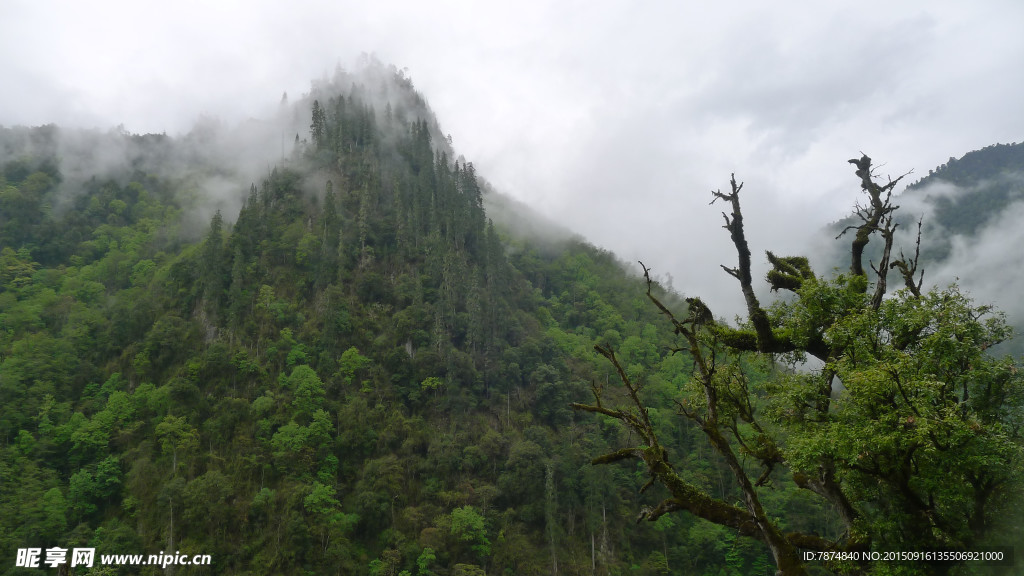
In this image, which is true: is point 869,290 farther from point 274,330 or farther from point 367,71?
point 367,71

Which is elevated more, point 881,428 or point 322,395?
point 322,395

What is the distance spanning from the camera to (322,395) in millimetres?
58438

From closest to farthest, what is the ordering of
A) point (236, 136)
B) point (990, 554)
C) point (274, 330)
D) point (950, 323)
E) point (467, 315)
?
point (990, 554) < point (950, 323) < point (274, 330) < point (467, 315) < point (236, 136)

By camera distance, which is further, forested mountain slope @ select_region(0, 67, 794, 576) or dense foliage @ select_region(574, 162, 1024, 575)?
forested mountain slope @ select_region(0, 67, 794, 576)

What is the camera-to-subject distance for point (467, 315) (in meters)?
70.7

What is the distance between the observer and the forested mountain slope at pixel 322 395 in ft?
158

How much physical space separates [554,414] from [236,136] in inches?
5351

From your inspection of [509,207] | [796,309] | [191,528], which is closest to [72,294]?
[191,528]

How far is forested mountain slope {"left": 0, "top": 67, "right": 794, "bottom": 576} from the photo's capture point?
48.2 meters

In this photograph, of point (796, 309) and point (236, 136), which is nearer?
point (796, 309)

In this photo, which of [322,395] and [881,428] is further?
[322,395]

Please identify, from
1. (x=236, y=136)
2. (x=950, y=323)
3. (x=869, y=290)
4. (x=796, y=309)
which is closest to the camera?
(x=950, y=323)

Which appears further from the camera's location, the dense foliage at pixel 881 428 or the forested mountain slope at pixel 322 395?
the forested mountain slope at pixel 322 395

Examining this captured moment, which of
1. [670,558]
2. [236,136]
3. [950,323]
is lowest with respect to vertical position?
[670,558]
